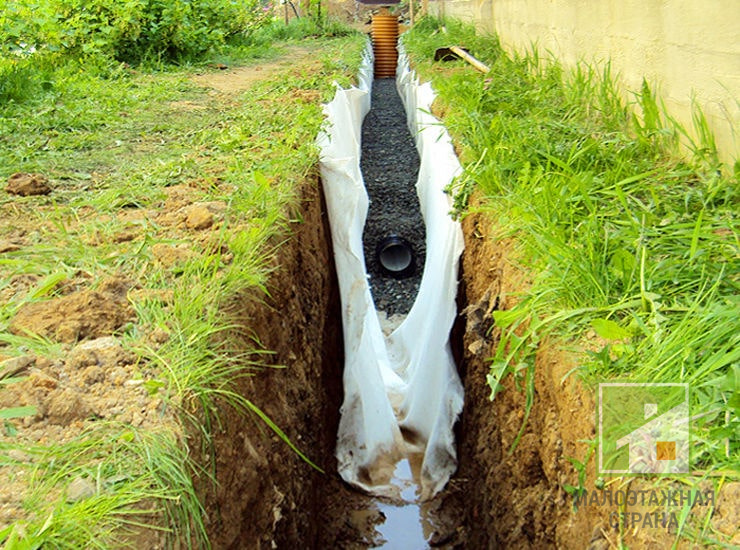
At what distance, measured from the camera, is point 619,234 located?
241 cm

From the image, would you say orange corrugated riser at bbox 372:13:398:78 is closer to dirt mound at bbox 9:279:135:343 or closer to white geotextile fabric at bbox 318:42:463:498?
white geotextile fabric at bbox 318:42:463:498

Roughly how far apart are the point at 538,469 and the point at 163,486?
1238 mm

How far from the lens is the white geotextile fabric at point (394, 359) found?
3.44m

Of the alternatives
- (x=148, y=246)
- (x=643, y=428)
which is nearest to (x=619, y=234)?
(x=643, y=428)

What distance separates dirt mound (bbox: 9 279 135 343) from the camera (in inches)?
80.2

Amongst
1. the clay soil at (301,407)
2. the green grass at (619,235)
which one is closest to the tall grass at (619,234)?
the green grass at (619,235)

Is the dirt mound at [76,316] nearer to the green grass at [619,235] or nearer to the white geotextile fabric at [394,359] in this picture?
the green grass at [619,235]

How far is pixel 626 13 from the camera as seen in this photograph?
368 cm

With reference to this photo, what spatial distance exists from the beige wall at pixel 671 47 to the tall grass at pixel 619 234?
3.6 inches

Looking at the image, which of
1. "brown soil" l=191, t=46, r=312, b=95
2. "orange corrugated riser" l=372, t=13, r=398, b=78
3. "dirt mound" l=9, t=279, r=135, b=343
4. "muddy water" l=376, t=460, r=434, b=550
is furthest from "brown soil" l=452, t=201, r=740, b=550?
"orange corrugated riser" l=372, t=13, r=398, b=78

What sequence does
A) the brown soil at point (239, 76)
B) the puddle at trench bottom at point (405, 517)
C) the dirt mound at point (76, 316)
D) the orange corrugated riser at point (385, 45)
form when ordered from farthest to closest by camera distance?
the orange corrugated riser at point (385, 45), the brown soil at point (239, 76), the puddle at trench bottom at point (405, 517), the dirt mound at point (76, 316)

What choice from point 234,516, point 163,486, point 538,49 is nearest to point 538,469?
point 234,516

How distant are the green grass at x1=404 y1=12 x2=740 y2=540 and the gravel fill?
145cm

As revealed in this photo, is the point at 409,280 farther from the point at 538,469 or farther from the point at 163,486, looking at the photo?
the point at 163,486
